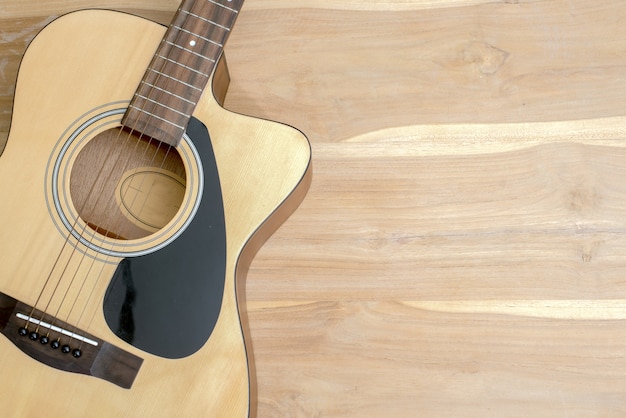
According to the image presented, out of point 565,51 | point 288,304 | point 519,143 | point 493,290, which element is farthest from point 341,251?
point 565,51

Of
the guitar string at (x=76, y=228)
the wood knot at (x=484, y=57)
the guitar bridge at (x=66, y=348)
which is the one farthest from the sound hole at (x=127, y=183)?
the wood knot at (x=484, y=57)

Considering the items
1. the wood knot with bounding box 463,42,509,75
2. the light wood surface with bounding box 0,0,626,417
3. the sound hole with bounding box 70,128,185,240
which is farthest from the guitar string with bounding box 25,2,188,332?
the wood knot with bounding box 463,42,509,75

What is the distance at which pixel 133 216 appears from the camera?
0.98 m

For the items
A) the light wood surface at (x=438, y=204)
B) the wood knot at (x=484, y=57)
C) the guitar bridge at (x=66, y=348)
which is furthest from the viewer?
the wood knot at (x=484, y=57)

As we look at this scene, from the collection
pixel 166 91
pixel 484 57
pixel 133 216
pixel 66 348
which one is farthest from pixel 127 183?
pixel 484 57

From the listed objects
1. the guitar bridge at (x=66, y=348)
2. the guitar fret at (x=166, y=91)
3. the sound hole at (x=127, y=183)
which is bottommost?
the guitar bridge at (x=66, y=348)

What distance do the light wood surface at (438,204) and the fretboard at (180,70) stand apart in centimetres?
21

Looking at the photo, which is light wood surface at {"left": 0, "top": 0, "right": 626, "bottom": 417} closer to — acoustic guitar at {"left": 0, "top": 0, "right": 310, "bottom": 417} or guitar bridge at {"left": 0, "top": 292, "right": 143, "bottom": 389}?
acoustic guitar at {"left": 0, "top": 0, "right": 310, "bottom": 417}

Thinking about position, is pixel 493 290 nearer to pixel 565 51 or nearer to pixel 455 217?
pixel 455 217

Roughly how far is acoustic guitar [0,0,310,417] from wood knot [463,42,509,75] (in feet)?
1.45

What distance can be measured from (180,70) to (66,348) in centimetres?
46

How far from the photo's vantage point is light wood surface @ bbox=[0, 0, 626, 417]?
3.59 ft

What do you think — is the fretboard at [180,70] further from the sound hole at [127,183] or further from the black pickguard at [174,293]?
the black pickguard at [174,293]

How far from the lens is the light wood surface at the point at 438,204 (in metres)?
1.09
